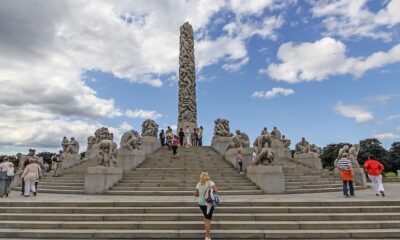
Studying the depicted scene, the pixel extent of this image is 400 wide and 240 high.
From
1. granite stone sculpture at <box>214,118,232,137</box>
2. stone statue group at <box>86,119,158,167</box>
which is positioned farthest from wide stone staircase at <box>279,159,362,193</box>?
stone statue group at <box>86,119,158,167</box>

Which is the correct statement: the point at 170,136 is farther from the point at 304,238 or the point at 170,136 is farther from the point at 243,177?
the point at 304,238

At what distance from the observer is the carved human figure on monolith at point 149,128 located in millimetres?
23266

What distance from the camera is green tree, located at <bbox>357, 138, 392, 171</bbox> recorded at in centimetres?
5877

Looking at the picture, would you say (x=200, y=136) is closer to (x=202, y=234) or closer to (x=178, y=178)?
(x=178, y=178)

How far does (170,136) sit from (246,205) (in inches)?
517

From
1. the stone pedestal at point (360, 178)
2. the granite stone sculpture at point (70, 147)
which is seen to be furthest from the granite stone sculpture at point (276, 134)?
the granite stone sculpture at point (70, 147)

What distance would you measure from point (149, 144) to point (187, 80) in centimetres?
1291

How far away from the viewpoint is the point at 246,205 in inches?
363

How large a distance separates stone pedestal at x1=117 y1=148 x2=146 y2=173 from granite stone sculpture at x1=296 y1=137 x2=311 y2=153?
11.5 m

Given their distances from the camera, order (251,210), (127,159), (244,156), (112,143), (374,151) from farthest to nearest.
→ (374,151), (127,159), (244,156), (112,143), (251,210)

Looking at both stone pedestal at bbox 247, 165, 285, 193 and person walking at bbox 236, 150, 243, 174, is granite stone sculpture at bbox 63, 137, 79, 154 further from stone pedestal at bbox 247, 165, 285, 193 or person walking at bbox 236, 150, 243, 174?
stone pedestal at bbox 247, 165, 285, 193

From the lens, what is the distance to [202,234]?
746 centimetres

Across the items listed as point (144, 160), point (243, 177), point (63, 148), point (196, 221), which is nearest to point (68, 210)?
point (196, 221)

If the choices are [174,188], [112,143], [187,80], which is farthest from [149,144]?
[187,80]
